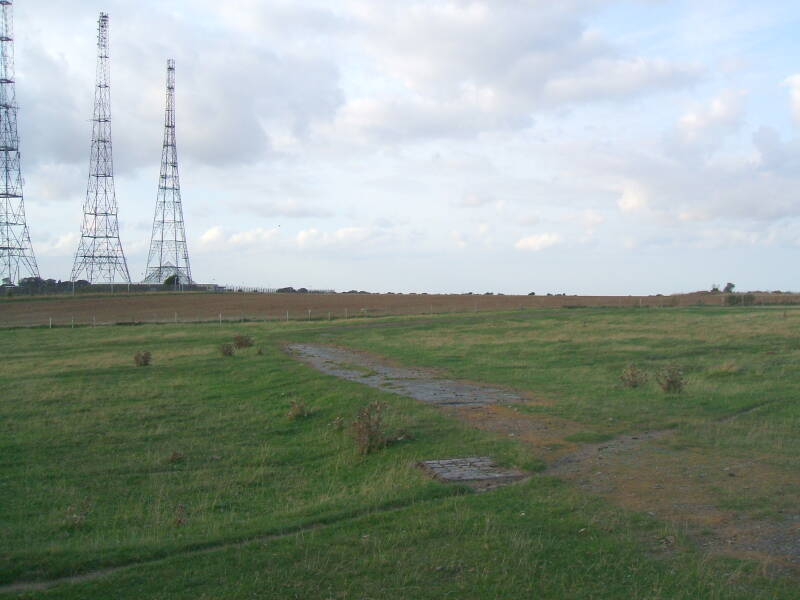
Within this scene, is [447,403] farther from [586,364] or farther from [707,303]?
[707,303]

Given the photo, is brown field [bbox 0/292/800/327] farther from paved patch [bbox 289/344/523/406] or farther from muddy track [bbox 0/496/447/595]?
muddy track [bbox 0/496/447/595]

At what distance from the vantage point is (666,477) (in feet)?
31.4

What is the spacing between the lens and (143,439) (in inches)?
579

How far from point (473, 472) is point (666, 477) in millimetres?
2448

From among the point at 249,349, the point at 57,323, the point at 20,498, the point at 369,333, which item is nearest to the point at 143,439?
the point at 20,498

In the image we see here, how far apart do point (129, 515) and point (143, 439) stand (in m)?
5.42

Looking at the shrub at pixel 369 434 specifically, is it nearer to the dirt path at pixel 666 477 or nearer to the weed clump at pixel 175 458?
the dirt path at pixel 666 477

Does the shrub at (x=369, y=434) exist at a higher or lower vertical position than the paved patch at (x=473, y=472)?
higher

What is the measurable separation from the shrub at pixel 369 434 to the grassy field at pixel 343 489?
205 millimetres

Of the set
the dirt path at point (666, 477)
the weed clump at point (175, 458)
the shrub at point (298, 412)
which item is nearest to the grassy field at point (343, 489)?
the weed clump at point (175, 458)

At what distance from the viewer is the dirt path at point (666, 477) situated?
716 centimetres

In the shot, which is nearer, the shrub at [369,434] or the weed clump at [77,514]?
the weed clump at [77,514]

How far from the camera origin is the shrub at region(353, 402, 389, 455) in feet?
39.7

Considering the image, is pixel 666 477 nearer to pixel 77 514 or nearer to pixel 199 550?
pixel 199 550
